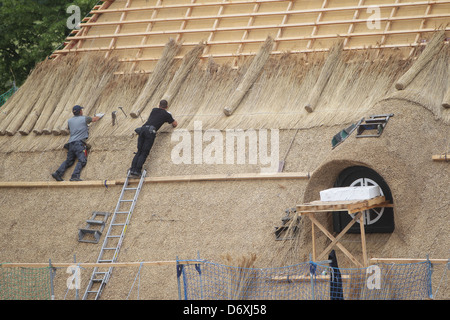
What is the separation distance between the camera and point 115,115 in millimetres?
15133

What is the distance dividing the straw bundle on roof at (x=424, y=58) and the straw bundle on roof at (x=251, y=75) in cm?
319

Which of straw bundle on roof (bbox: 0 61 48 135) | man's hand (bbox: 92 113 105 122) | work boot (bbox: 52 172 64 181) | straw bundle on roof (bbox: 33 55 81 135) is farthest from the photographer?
straw bundle on roof (bbox: 0 61 48 135)

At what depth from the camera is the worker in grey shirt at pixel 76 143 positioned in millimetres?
14156

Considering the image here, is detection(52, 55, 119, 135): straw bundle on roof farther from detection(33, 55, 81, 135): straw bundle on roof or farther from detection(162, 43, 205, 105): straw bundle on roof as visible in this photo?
detection(162, 43, 205, 105): straw bundle on roof

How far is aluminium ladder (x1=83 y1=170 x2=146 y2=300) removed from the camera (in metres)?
11.9

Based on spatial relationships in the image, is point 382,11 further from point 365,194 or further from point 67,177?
point 67,177

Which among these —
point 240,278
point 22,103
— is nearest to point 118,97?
point 22,103

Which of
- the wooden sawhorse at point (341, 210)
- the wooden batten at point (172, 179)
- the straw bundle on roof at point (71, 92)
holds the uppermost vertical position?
the straw bundle on roof at point (71, 92)

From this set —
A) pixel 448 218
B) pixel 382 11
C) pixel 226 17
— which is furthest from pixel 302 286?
pixel 226 17

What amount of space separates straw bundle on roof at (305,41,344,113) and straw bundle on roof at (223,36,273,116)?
4.46ft

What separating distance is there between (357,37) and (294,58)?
1273mm

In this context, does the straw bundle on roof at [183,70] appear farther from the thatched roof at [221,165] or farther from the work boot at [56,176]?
the work boot at [56,176]

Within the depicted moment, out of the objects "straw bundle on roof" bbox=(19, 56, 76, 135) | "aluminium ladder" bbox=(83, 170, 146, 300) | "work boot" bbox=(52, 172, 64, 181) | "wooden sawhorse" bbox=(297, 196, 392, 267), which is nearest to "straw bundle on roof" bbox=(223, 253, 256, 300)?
"wooden sawhorse" bbox=(297, 196, 392, 267)

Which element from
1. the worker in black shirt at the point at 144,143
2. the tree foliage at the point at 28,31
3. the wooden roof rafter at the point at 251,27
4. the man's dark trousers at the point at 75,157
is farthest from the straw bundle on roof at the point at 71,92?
the tree foliage at the point at 28,31
